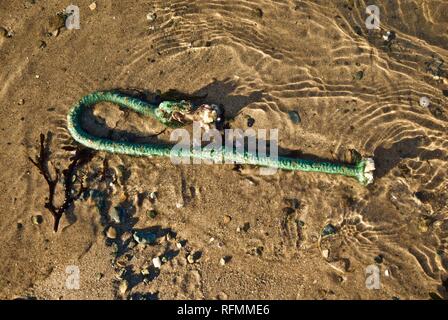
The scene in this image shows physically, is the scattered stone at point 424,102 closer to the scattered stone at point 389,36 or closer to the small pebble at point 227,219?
the scattered stone at point 389,36

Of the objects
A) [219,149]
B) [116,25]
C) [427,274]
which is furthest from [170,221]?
[427,274]

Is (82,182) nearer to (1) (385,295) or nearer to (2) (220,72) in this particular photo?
(2) (220,72)

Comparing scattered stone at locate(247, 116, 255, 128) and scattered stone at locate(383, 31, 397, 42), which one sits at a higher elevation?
scattered stone at locate(383, 31, 397, 42)

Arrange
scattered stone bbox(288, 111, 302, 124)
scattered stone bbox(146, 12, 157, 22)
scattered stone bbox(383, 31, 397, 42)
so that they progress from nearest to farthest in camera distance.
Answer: scattered stone bbox(288, 111, 302, 124)
scattered stone bbox(383, 31, 397, 42)
scattered stone bbox(146, 12, 157, 22)

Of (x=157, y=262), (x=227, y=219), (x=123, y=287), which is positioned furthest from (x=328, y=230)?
(x=123, y=287)

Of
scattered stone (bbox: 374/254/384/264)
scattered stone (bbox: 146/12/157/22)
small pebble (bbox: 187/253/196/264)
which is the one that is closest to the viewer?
scattered stone (bbox: 374/254/384/264)

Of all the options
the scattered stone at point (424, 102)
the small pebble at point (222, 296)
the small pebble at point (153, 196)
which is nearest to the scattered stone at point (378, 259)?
the small pebble at point (222, 296)

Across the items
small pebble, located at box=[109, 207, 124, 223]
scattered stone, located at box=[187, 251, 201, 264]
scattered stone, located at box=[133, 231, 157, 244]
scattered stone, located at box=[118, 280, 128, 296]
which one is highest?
small pebble, located at box=[109, 207, 124, 223]

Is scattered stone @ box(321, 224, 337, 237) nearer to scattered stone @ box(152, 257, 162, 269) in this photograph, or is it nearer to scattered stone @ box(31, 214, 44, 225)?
scattered stone @ box(152, 257, 162, 269)

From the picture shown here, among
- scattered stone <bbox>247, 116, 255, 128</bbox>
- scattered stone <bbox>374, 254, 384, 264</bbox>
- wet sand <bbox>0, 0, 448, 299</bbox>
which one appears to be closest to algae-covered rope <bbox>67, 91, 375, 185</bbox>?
wet sand <bbox>0, 0, 448, 299</bbox>
